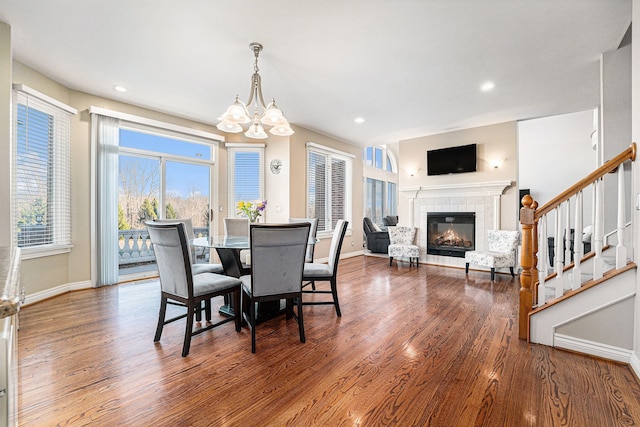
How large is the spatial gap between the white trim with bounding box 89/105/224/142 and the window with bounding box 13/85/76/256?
12.7 inches

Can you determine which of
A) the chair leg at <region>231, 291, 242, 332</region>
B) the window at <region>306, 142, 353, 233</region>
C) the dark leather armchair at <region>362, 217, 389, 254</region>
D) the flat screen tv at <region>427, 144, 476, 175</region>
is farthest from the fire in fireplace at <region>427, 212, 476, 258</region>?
the chair leg at <region>231, 291, 242, 332</region>

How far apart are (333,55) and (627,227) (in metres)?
3.16

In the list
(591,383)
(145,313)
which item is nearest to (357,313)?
(591,383)

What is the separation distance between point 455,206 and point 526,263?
3471mm

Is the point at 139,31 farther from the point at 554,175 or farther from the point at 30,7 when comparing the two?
the point at 554,175

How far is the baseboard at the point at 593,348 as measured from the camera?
6.55 ft

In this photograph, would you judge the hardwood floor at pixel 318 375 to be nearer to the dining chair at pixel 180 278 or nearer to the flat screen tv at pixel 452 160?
the dining chair at pixel 180 278

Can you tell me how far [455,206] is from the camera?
571cm

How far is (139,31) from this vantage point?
2.60 m

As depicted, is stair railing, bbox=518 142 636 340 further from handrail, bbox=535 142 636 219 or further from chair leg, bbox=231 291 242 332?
chair leg, bbox=231 291 242 332

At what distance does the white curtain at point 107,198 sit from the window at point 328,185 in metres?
3.16

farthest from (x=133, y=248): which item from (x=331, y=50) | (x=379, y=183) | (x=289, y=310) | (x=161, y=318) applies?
(x=379, y=183)

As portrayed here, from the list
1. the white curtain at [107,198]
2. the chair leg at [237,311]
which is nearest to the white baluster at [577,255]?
the chair leg at [237,311]

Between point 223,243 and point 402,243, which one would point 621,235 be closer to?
point 223,243
